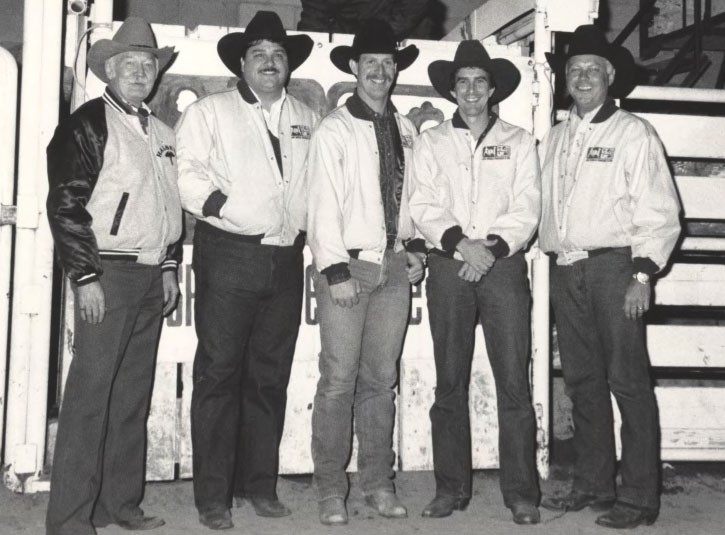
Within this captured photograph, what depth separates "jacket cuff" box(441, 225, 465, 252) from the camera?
3.52 metres

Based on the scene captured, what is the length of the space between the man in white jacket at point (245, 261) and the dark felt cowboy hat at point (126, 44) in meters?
0.33

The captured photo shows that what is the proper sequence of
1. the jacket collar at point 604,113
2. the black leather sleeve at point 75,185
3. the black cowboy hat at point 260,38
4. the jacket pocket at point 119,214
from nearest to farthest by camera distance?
the black leather sleeve at point 75,185, the jacket pocket at point 119,214, the black cowboy hat at point 260,38, the jacket collar at point 604,113

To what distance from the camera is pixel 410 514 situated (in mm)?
3682

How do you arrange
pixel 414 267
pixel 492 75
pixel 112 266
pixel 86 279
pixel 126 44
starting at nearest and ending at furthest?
pixel 86 279 → pixel 112 266 → pixel 126 44 → pixel 414 267 → pixel 492 75

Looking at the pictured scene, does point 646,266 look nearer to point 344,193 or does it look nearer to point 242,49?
point 344,193

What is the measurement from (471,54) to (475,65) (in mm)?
71

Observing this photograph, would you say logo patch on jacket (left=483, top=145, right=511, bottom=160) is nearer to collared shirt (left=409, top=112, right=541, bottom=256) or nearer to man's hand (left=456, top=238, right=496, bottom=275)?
collared shirt (left=409, top=112, right=541, bottom=256)

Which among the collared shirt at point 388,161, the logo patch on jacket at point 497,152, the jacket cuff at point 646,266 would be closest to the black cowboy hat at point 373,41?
the collared shirt at point 388,161

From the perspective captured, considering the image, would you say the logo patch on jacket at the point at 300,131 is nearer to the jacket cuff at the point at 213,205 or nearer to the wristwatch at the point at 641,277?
the jacket cuff at the point at 213,205

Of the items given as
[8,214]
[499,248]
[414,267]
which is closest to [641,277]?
[499,248]

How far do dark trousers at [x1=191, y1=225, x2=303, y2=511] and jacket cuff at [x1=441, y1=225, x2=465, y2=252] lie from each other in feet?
2.17

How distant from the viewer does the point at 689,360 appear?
4.48 meters

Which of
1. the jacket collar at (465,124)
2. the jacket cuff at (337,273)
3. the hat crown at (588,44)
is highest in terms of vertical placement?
the hat crown at (588,44)

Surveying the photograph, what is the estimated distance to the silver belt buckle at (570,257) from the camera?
3678mm
